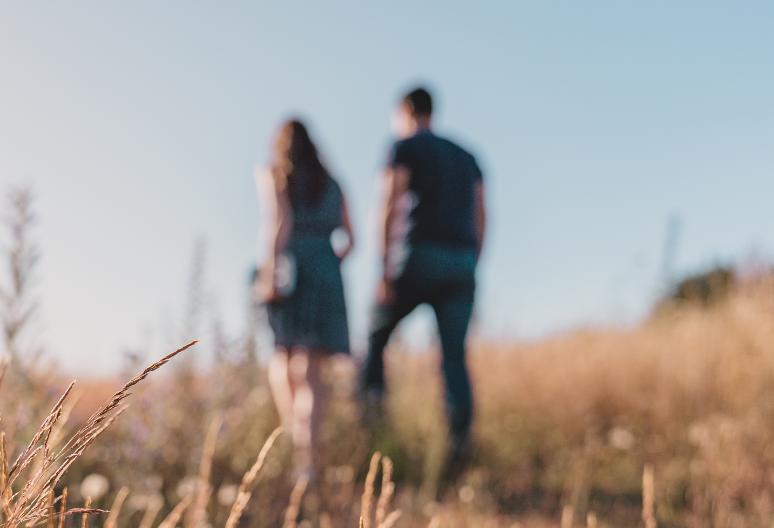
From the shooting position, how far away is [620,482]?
3471 mm

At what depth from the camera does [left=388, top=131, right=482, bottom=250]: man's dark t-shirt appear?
3.29m

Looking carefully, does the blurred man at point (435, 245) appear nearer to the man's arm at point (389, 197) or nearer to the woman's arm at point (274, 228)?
the man's arm at point (389, 197)

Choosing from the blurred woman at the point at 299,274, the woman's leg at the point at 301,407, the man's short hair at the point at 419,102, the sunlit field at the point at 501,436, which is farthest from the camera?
the man's short hair at the point at 419,102

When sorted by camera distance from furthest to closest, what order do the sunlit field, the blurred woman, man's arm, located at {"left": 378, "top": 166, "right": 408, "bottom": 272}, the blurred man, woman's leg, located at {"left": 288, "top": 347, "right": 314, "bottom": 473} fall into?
man's arm, located at {"left": 378, "top": 166, "right": 408, "bottom": 272}
the blurred man
the blurred woman
woman's leg, located at {"left": 288, "top": 347, "right": 314, "bottom": 473}
the sunlit field

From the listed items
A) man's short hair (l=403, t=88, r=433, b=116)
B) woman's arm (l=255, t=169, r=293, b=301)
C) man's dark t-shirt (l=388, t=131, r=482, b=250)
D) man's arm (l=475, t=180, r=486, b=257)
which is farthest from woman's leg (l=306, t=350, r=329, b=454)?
man's short hair (l=403, t=88, r=433, b=116)

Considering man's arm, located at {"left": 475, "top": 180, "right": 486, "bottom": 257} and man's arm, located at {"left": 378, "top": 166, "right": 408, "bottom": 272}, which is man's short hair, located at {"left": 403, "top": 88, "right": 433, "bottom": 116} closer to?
man's arm, located at {"left": 378, "top": 166, "right": 408, "bottom": 272}

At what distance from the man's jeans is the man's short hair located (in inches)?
33.8

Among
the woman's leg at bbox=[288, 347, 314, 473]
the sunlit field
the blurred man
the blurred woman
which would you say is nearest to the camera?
the sunlit field

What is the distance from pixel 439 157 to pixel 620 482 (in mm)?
2236

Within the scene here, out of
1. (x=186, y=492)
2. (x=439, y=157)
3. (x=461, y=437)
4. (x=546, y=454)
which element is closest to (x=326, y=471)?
(x=461, y=437)

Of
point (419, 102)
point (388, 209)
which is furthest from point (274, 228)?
point (419, 102)

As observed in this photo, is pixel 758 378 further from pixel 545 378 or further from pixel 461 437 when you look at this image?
pixel 461 437

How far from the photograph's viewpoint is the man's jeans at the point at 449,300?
3.20 m

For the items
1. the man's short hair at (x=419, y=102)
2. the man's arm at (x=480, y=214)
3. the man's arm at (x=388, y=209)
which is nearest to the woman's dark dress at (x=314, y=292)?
the man's arm at (x=388, y=209)
